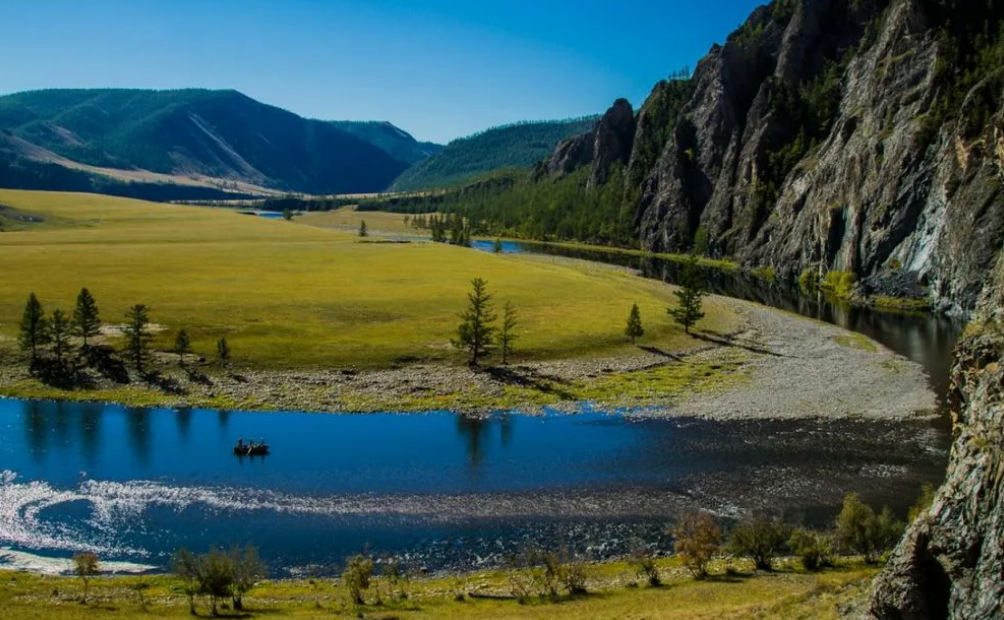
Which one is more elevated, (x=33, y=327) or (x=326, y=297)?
(x=326, y=297)

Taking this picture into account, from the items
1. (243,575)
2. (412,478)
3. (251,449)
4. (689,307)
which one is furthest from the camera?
(689,307)

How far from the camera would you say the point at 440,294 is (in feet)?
393

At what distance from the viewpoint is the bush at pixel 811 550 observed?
38375mm

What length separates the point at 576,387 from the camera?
261ft

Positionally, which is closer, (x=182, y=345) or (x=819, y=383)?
(x=819, y=383)

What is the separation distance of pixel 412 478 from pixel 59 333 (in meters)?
50.0

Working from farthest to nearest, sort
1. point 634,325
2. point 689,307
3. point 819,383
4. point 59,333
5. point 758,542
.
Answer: point 689,307 → point 634,325 → point 819,383 → point 59,333 → point 758,542

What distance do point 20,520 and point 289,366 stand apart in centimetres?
3784

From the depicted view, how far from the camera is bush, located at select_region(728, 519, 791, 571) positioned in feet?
130

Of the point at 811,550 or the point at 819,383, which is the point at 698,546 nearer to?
the point at 811,550

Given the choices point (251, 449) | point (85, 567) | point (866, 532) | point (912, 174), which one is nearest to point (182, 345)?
point (251, 449)

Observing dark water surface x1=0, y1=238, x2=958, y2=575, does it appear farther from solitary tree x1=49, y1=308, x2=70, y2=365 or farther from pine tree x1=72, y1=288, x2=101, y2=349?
pine tree x1=72, y1=288, x2=101, y2=349

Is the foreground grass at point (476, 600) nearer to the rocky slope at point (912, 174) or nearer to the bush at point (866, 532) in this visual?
the bush at point (866, 532)

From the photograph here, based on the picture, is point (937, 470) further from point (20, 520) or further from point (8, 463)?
point (8, 463)
